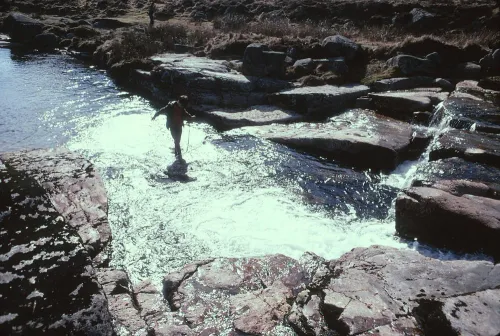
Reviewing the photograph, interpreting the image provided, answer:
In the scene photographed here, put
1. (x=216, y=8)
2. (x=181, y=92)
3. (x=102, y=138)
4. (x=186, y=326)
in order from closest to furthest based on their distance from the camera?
(x=186, y=326) < (x=102, y=138) < (x=181, y=92) < (x=216, y=8)

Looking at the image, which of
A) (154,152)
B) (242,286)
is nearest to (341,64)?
(154,152)

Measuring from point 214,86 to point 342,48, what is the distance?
338 inches

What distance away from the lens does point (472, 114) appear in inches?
486

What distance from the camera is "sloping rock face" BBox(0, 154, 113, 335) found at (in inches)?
48.1

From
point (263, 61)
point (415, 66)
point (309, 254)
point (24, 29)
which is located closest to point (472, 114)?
point (415, 66)

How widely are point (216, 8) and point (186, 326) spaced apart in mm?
42685

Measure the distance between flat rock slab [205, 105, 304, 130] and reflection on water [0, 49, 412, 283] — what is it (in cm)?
81

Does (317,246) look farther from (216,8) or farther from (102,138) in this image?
(216,8)

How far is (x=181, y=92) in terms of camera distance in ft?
57.3

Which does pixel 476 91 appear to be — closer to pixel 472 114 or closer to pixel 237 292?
pixel 472 114

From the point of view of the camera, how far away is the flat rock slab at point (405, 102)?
552 inches

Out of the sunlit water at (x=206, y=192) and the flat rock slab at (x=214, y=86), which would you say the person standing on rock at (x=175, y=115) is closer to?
the sunlit water at (x=206, y=192)

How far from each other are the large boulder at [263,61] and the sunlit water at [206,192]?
530 centimetres

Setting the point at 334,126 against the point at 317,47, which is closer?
the point at 334,126
